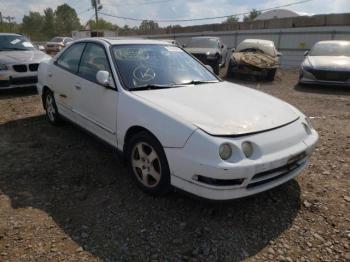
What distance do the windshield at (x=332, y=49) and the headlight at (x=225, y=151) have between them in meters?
9.24

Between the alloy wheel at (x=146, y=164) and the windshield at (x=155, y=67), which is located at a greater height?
the windshield at (x=155, y=67)

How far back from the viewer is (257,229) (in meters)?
2.78

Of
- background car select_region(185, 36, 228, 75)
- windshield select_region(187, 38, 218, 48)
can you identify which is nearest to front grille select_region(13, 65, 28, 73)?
background car select_region(185, 36, 228, 75)

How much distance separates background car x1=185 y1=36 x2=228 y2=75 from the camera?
12195mm

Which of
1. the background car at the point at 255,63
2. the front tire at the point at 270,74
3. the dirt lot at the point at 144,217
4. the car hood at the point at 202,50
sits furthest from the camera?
the car hood at the point at 202,50

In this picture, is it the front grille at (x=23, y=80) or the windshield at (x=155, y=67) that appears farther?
the front grille at (x=23, y=80)

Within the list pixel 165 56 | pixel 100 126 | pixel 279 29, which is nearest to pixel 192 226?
pixel 100 126

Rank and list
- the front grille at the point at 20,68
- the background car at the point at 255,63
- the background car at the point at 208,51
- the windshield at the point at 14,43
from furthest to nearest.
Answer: the background car at the point at 208,51
the background car at the point at 255,63
the windshield at the point at 14,43
the front grille at the point at 20,68

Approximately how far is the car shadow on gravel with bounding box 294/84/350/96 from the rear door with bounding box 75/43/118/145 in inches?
284

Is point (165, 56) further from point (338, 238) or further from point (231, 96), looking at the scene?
point (338, 238)

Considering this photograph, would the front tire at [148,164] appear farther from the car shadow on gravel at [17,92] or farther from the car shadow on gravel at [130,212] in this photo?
the car shadow on gravel at [17,92]

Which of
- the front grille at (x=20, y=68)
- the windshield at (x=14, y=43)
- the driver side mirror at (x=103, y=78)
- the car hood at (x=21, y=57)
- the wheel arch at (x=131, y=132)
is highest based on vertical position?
the windshield at (x=14, y=43)

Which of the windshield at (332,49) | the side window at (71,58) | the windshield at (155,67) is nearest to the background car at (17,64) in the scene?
the side window at (71,58)

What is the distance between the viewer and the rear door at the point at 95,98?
354 centimetres
